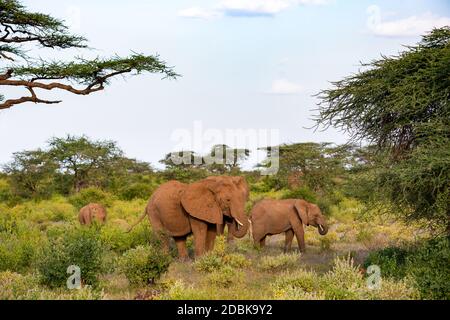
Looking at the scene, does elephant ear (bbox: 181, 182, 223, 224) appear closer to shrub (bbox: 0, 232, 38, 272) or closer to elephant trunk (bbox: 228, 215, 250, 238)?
elephant trunk (bbox: 228, 215, 250, 238)

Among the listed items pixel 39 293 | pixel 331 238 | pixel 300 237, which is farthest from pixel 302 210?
pixel 39 293

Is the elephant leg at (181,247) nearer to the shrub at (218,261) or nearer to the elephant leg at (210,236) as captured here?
the elephant leg at (210,236)

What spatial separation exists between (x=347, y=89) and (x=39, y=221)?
67.6 ft

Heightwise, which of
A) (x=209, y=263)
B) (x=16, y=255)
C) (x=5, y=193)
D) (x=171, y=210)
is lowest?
(x=5, y=193)

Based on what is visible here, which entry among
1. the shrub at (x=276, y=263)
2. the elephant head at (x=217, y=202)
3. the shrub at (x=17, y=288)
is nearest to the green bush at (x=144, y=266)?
the shrub at (x=17, y=288)

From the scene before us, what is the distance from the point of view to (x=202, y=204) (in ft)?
49.3

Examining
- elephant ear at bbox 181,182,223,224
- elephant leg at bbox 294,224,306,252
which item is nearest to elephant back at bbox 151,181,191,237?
elephant ear at bbox 181,182,223,224

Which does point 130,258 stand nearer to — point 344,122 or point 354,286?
point 354,286

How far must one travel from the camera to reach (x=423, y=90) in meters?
13.2

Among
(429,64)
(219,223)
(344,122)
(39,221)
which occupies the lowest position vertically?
(39,221)

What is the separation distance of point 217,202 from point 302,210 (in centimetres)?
427

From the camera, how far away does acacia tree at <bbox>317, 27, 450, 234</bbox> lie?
12.2m

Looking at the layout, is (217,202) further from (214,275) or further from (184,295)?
(184,295)
